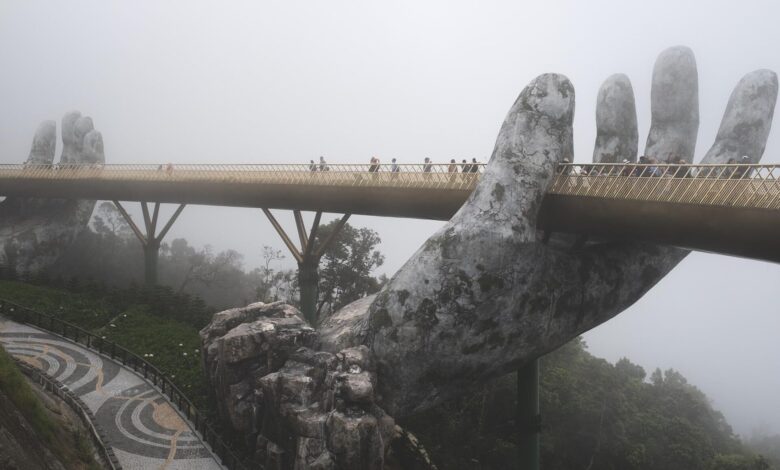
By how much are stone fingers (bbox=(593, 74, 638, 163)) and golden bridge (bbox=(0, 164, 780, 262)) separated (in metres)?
2.22

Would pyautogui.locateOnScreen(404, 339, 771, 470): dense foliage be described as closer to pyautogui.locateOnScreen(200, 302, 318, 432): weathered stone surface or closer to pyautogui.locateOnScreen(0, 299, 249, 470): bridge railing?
pyautogui.locateOnScreen(200, 302, 318, 432): weathered stone surface

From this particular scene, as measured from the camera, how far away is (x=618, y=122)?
21.4 metres

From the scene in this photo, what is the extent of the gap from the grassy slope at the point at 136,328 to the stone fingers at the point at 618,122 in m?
19.4

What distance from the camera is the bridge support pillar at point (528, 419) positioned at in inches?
830

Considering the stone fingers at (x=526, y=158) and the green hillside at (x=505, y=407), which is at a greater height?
the stone fingers at (x=526, y=158)

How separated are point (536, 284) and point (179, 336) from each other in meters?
18.1

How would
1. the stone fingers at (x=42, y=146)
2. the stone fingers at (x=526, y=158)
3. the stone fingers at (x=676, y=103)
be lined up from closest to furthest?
the stone fingers at (x=526, y=158)
the stone fingers at (x=676, y=103)
the stone fingers at (x=42, y=146)

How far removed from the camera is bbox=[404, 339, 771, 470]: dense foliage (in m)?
25.8

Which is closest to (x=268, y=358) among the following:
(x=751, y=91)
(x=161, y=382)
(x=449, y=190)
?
(x=161, y=382)

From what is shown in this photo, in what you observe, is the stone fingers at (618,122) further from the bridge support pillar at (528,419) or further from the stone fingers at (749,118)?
the bridge support pillar at (528,419)

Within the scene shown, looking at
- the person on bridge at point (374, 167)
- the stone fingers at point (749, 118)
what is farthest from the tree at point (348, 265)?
the stone fingers at point (749, 118)

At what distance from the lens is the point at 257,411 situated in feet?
55.1

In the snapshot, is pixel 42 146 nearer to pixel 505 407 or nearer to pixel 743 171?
pixel 505 407

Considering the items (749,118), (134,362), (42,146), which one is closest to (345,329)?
(134,362)
